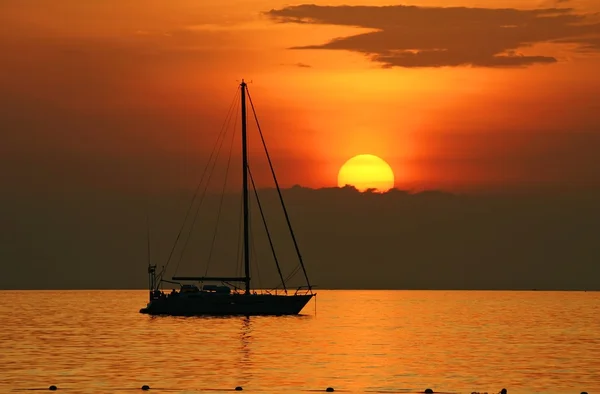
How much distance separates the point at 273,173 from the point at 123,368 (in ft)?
223

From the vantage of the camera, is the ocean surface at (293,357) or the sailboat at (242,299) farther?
the sailboat at (242,299)

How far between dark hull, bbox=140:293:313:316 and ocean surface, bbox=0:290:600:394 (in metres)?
2.11

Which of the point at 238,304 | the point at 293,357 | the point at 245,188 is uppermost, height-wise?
the point at 245,188

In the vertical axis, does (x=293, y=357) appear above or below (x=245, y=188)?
below

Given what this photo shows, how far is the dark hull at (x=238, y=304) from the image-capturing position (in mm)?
137750

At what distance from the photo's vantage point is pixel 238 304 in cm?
13850

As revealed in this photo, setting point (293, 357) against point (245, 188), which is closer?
point (293, 357)

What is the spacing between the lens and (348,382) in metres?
72.9

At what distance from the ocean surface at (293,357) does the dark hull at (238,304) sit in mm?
2106

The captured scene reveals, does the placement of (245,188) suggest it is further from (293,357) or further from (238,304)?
(293,357)

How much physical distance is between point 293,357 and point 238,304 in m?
46.4

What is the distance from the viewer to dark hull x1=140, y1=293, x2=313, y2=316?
13775 centimetres

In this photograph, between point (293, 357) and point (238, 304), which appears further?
point (238, 304)

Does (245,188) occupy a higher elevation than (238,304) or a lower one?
higher
